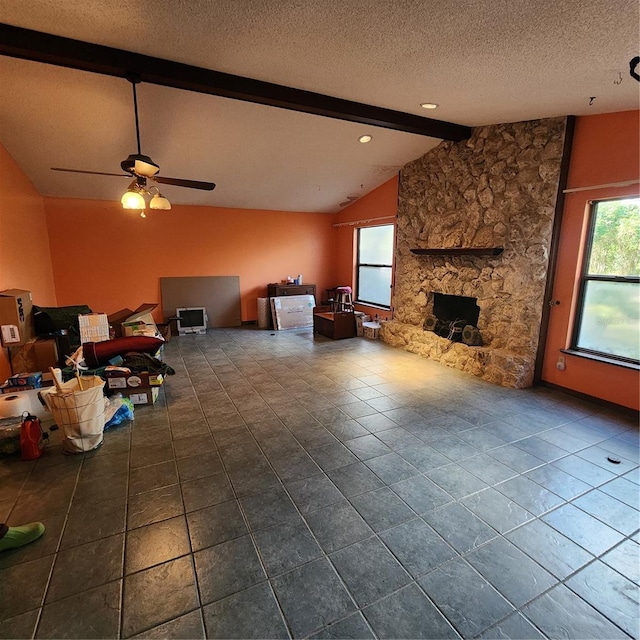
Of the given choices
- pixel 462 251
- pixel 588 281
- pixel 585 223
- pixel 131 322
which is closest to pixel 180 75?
pixel 131 322

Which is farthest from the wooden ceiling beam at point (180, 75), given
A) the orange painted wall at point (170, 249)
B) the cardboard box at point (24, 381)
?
the orange painted wall at point (170, 249)

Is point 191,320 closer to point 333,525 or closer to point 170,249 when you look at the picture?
point 170,249

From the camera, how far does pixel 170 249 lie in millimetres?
6473

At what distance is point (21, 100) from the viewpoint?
320 centimetres

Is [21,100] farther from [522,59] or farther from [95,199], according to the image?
[522,59]

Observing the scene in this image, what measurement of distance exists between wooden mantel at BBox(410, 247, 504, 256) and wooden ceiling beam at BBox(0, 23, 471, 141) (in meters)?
1.55

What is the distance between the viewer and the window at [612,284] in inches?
128

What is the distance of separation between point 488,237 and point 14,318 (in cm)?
530

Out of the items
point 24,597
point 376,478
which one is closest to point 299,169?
point 376,478

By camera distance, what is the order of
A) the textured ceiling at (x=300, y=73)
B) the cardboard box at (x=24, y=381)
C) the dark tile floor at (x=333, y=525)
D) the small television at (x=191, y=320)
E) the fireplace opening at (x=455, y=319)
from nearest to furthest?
the dark tile floor at (x=333, y=525) < the textured ceiling at (x=300, y=73) < the cardboard box at (x=24, y=381) < the fireplace opening at (x=455, y=319) < the small television at (x=191, y=320)

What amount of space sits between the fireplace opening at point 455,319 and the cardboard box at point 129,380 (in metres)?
3.78

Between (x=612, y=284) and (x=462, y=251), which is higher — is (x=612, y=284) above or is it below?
below

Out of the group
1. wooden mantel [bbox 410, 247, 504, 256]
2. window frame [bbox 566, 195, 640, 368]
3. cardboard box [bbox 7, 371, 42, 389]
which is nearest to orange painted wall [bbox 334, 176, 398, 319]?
wooden mantel [bbox 410, 247, 504, 256]

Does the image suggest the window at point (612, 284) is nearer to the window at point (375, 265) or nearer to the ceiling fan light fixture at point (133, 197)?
the window at point (375, 265)
